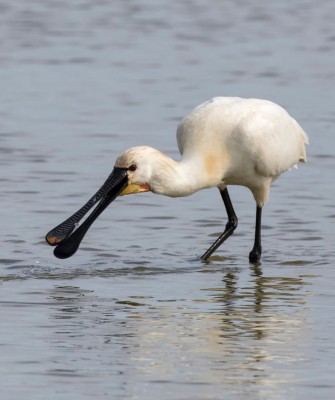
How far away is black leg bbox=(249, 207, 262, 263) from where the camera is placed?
10.2 m

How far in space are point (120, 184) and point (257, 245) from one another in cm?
132

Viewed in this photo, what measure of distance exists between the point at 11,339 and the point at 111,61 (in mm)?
11060

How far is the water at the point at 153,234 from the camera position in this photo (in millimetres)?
7238

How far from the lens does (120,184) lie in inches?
369

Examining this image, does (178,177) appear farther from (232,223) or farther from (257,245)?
(232,223)

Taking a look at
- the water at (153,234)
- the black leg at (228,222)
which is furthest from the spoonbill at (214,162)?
the water at (153,234)

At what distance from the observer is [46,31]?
2094cm

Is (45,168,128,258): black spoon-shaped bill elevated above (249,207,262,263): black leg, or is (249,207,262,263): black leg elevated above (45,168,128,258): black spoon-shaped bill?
(45,168,128,258): black spoon-shaped bill

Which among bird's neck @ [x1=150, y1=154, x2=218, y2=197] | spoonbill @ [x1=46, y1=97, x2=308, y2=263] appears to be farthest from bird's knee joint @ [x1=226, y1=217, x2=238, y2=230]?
bird's neck @ [x1=150, y1=154, x2=218, y2=197]

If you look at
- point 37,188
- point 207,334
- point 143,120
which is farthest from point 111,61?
point 207,334

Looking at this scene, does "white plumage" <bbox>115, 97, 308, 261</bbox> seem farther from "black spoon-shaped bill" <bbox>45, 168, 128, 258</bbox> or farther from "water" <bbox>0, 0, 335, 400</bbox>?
"water" <bbox>0, 0, 335, 400</bbox>

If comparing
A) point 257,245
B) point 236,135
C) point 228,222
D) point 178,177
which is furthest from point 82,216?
point 228,222

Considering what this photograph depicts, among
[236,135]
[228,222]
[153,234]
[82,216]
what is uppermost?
[236,135]

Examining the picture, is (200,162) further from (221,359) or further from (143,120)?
(143,120)
